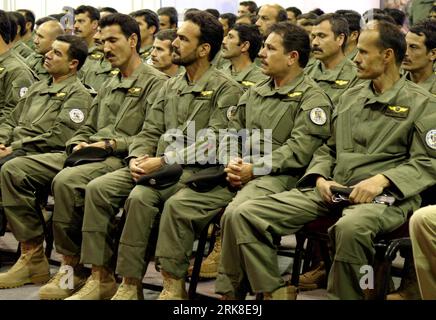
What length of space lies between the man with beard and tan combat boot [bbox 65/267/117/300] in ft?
0.11

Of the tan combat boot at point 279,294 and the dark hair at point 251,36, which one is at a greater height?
the dark hair at point 251,36

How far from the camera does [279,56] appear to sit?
14.0 feet

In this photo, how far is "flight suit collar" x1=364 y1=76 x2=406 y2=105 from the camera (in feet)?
12.3

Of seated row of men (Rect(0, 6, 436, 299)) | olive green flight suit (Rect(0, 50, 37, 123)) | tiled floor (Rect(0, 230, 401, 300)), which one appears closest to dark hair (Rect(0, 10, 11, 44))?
olive green flight suit (Rect(0, 50, 37, 123))

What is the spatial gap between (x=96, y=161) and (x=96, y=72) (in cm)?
171

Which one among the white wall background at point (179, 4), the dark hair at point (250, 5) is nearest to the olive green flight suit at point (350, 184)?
the white wall background at point (179, 4)

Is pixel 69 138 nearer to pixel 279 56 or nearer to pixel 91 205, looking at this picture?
pixel 91 205

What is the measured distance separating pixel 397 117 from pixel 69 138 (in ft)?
6.67

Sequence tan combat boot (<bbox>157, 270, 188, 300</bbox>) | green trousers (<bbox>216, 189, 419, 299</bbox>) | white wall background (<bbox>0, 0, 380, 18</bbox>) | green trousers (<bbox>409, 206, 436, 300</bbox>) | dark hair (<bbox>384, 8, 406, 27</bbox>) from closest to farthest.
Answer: green trousers (<bbox>409, 206, 436, 300</bbox>) < green trousers (<bbox>216, 189, 419, 299</bbox>) < tan combat boot (<bbox>157, 270, 188, 300</bbox>) < dark hair (<bbox>384, 8, 406, 27</bbox>) < white wall background (<bbox>0, 0, 380, 18</bbox>)

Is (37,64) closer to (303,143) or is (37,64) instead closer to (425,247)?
(303,143)

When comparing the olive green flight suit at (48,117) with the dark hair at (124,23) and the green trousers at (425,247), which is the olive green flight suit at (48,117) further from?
the green trousers at (425,247)

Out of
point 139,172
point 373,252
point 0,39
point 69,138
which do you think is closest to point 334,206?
point 373,252

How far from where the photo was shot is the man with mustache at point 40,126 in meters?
4.64

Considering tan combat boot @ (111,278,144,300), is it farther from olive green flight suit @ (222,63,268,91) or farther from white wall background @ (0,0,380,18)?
white wall background @ (0,0,380,18)
